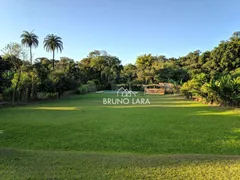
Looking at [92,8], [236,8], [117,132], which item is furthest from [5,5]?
[236,8]

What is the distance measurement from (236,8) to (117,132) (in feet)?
50.8

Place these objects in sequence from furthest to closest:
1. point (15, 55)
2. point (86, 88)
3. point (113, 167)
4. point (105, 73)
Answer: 1. point (105, 73)
2. point (86, 88)
3. point (15, 55)
4. point (113, 167)

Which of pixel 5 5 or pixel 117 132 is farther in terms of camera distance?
pixel 5 5

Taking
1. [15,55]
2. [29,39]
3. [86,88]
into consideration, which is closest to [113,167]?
[15,55]

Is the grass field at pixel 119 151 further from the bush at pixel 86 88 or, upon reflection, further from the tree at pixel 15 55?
the bush at pixel 86 88

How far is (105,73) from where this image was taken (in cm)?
3847

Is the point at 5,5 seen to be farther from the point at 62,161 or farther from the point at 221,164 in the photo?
the point at 221,164

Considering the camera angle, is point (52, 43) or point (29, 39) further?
point (52, 43)

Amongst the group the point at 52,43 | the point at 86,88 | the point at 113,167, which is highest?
the point at 52,43

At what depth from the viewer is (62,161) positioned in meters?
3.25

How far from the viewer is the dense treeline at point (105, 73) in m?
14.4

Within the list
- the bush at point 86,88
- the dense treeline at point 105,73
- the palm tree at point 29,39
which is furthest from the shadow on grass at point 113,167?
the palm tree at point 29,39

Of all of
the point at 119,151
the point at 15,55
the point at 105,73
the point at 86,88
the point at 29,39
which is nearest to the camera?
the point at 119,151

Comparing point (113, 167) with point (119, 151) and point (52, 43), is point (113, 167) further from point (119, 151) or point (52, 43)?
point (52, 43)
